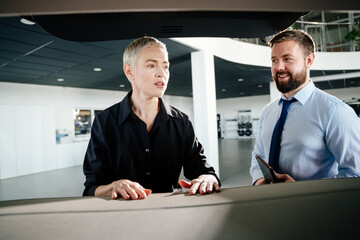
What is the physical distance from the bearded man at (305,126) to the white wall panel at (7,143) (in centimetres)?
841

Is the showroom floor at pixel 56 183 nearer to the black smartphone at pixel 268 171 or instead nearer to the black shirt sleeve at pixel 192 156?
the black shirt sleeve at pixel 192 156

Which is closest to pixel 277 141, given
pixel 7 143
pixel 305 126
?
pixel 305 126

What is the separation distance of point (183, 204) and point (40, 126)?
902 cm

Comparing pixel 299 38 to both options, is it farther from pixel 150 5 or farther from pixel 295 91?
Answer: pixel 150 5

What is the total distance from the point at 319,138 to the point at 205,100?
398 cm

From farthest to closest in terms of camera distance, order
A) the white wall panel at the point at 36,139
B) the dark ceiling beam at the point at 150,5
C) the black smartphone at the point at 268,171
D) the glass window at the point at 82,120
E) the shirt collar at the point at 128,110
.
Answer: the glass window at the point at 82,120 → the white wall panel at the point at 36,139 → the shirt collar at the point at 128,110 → the black smartphone at the point at 268,171 → the dark ceiling beam at the point at 150,5

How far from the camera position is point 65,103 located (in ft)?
30.1

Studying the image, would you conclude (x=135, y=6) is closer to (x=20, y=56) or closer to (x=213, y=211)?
(x=213, y=211)

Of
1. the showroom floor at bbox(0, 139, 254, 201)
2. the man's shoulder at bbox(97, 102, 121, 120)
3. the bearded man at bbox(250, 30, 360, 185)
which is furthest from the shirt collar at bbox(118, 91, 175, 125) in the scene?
the showroom floor at bbox(0, 139, 254, 201)

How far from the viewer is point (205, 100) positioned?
5.22 m

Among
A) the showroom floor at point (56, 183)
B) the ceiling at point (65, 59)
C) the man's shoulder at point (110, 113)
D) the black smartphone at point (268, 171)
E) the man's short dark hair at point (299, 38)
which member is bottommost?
the showroom floor at point (56, 183)

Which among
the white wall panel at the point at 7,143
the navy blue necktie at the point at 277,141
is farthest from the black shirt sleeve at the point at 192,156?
the white wall panel at the point at 7,143

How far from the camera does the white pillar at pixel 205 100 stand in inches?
205

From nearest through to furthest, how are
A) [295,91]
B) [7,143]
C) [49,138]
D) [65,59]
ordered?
1. [295,91]
2. [65,59]
3. [7,143]
4. [49,138]
